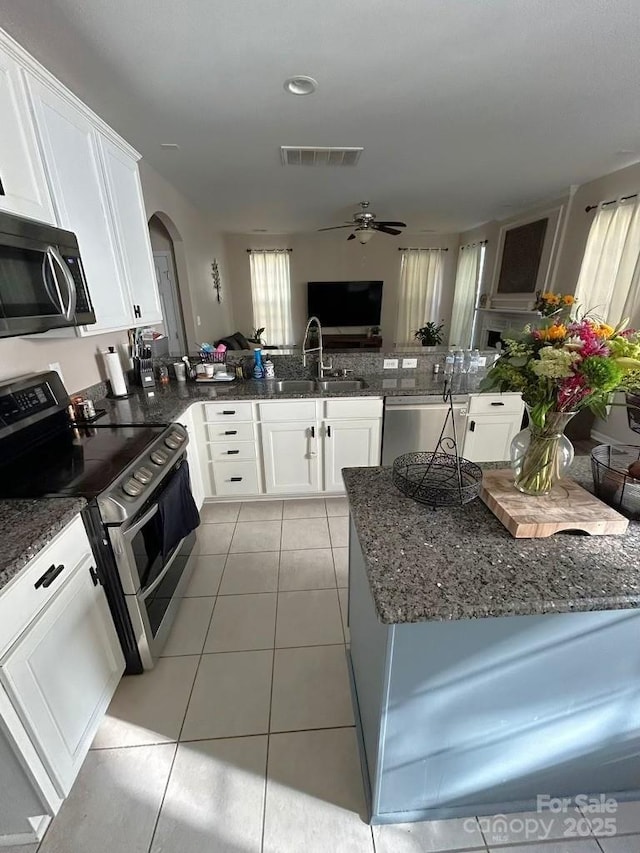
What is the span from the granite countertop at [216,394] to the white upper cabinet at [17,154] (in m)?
0.98

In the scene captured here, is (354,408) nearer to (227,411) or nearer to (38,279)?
(227,411)

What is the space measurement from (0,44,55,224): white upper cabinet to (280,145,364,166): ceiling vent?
5.86 feet

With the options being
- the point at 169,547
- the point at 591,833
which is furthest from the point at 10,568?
the point at 591,833

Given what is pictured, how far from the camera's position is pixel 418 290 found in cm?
691

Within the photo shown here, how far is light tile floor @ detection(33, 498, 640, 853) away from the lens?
106 cm

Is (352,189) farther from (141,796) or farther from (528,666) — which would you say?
(141,796)

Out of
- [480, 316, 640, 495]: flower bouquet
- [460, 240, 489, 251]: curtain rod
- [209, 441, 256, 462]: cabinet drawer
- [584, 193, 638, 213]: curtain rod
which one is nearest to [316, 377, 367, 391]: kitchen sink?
[209, 441, 256, 462]: cabinet drawer

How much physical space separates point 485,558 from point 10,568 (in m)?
1.16

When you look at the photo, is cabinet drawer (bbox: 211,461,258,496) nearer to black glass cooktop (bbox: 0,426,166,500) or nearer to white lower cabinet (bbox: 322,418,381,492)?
white lower cabinet (bbox: 322,418,381,492)

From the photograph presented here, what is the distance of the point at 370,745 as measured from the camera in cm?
110

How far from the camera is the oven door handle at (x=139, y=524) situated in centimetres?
127

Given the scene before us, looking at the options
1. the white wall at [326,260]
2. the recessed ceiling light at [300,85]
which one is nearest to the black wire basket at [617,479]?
the recessed ceiling light at [300,85]

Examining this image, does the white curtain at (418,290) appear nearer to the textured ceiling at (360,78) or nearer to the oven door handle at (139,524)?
the textured ceiling at (360,78)

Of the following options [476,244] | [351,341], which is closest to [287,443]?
[351,341]
